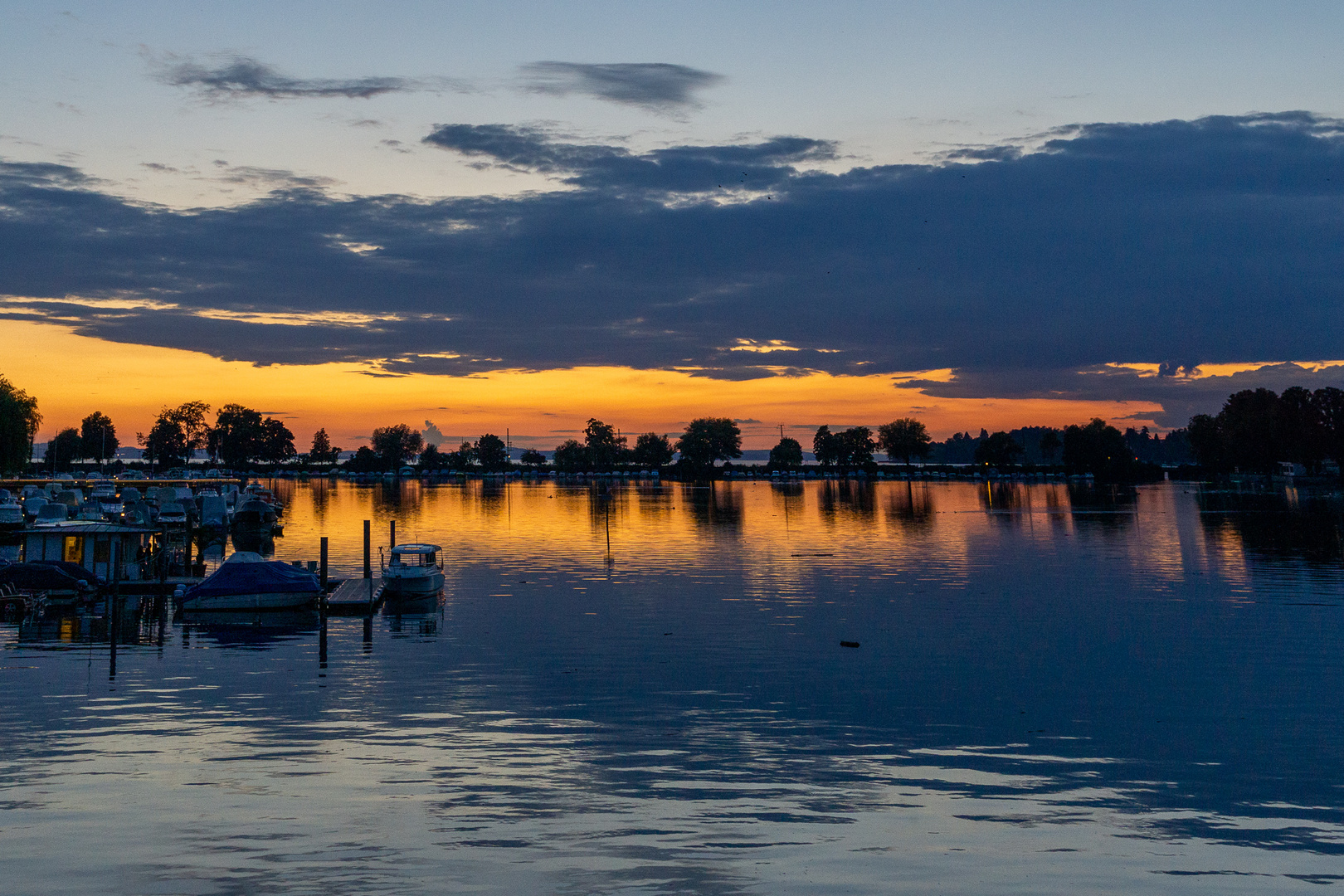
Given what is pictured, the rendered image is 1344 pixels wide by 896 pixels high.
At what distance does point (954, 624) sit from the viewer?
54312 mm

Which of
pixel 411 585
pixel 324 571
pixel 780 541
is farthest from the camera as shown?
pixel 780 541

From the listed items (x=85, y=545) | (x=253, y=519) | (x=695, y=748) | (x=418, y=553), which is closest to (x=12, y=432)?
(x=253, y=519)

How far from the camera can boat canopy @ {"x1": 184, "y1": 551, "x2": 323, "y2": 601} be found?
56.6 meters

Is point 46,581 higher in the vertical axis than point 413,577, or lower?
higher

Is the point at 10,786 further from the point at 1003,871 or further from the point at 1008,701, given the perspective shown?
the point at 1008,701

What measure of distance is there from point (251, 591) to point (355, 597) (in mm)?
6054

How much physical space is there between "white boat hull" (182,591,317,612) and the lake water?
124cm

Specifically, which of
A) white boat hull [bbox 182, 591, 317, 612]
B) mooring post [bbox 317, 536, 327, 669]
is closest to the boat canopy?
white boat hull [bbox 182, 591, 317, 612]

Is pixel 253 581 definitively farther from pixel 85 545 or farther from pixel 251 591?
pixel 85 545

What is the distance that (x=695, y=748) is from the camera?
28656mm

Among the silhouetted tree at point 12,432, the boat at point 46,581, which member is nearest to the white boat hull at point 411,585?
the boat at point 46,581

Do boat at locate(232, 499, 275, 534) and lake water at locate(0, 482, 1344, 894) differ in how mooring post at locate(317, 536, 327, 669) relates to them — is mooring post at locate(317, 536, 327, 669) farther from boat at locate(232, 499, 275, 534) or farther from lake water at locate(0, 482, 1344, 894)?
boat at locate(232, 499, 275, 534)

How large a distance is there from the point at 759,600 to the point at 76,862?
159 feet

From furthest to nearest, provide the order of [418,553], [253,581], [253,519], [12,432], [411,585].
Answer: [12,432] → [253,519] → [418,553] → [411,585] → [253,581]
